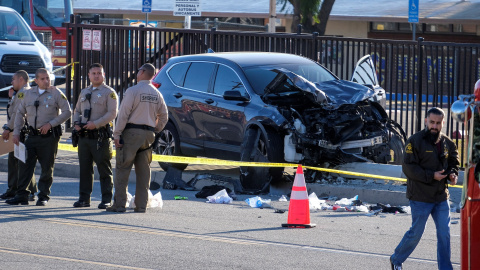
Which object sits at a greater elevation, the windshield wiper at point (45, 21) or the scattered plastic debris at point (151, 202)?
the windshield wiper at point (45, 21)

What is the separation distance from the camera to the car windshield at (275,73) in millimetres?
12734

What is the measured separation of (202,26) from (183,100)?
70.9 feet

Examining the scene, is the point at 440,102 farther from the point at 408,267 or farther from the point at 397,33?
the point at 397,33

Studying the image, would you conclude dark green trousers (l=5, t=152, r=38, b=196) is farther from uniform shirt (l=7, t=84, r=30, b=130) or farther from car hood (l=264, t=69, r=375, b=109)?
car hood (l=264, t=69, r=375, b=109)

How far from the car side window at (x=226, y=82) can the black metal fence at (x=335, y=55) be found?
2.92 m

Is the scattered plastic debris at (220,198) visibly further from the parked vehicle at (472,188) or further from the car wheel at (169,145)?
the parked vehicle at (472,188)

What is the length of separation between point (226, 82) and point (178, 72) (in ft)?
3.84

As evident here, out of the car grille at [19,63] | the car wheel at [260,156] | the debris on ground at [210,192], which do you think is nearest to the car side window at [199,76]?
the car wheel at [260,156]

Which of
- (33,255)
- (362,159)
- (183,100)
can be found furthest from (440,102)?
(33,255)

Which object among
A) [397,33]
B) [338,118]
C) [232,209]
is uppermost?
[397,33]

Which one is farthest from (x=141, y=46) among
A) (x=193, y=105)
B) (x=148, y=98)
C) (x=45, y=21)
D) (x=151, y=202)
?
(x=45, y=21)

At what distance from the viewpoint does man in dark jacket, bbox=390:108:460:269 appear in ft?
23.9

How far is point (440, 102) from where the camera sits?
1460 centimetres

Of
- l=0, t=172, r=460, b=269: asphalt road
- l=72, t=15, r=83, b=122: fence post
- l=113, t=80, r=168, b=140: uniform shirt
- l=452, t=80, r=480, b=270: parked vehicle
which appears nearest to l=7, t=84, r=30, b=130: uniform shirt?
l=0, t=172, r=460, b=269: asphalt road
